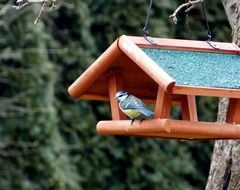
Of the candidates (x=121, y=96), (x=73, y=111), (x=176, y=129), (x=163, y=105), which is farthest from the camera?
(x=73, y=111)

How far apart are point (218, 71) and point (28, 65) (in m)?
3.39

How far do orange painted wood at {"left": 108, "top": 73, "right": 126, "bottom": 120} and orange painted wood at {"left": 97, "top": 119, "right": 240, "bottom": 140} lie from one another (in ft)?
0.45

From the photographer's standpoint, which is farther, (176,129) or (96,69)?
(96,69)

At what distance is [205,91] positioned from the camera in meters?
2.75

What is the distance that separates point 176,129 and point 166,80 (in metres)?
0.19

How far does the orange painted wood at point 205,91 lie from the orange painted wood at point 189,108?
1.20 ft

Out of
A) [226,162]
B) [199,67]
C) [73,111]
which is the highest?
[199,67]

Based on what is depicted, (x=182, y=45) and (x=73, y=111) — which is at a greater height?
(x=182, y=45)

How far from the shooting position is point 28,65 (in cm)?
617

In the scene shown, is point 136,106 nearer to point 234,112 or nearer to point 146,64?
point 146,64

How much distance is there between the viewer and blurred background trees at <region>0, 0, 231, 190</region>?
611 centimetres

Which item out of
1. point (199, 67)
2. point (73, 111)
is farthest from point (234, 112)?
point (73, 111)

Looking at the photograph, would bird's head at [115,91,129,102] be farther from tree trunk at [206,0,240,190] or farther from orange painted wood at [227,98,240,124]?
tree trunk at [206,0,240,190]

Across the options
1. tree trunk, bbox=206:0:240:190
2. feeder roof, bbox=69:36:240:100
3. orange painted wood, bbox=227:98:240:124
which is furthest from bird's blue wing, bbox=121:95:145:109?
tree trunk, bbox=206:0:240:190
